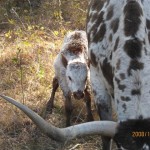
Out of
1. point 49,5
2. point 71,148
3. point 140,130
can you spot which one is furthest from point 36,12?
point 140,130

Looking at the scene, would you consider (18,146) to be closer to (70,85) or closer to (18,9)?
(70,85)

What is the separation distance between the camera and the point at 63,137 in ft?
11.6

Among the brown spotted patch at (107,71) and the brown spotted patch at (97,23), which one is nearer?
the brown spotted patch at (107,71)

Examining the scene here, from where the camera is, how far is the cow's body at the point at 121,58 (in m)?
3.89

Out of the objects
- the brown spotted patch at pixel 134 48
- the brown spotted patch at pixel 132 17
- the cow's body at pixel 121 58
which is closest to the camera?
the cow's body at pixel 121 58

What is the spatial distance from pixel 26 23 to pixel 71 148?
12.7 feet

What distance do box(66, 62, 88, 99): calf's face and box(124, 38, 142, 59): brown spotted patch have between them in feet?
5.65

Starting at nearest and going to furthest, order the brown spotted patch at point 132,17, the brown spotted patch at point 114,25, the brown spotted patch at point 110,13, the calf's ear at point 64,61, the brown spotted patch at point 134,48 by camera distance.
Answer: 1. the brown spotted patch at point 134,48
2. the brown spotted patch at point 132,17
3. the brown spotted patch at point 114,25
4. the brown spotted patch at point 110,13
5. the calf's ear at point 64,61

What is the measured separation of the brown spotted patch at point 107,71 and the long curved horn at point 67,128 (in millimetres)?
712

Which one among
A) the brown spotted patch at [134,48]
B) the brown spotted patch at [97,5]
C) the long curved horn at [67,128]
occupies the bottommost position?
the long curved horn at [67,128]

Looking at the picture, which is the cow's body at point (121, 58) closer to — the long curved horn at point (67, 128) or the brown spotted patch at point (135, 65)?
the brown spotted patch at point (135, 65)

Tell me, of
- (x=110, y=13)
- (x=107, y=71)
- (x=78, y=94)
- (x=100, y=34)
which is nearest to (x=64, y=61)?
(x=78, y=94)

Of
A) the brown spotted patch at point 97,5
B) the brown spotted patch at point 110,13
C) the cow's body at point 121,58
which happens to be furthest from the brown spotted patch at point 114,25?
the brown spotted patch at point 97,5
